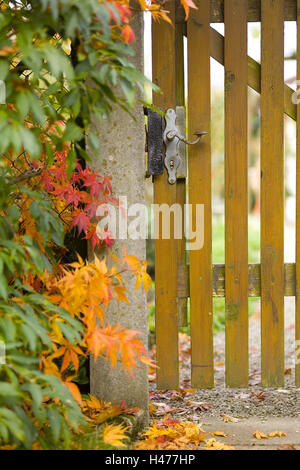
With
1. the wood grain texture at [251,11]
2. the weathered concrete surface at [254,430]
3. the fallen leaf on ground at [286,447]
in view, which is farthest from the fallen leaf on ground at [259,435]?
the wood grain texture at [251,11]

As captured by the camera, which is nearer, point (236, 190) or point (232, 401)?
point (236, 190)

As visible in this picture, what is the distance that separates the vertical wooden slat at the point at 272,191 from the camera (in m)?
2.66

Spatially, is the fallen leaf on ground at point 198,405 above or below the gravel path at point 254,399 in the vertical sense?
above

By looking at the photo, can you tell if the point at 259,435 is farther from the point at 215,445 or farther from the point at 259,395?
the point at 259,395

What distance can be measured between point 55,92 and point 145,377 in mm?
1390

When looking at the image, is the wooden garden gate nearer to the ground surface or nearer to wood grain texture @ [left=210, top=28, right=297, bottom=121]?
wood grain texture @ [left=210, top=28, right=297, bottom=121]

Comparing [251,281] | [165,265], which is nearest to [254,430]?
[251,281]

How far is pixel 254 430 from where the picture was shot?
247 centimetres

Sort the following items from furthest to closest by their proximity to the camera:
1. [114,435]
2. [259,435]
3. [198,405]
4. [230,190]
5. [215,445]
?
1. [198,405]
2. [230,190]
3. [259,435]
4. [215,445]
5. [114,435]

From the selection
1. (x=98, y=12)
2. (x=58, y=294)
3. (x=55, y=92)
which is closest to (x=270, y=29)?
(x=55, y=92)

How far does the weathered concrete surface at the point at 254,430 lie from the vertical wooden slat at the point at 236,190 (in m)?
0.24

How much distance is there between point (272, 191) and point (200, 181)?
0.38m

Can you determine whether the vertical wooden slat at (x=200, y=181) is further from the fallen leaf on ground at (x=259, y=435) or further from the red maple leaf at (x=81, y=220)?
the red maple leaf at (x=81, y=220)

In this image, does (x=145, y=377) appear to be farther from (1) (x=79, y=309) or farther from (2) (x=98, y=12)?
(2) (x=98, y=12)
